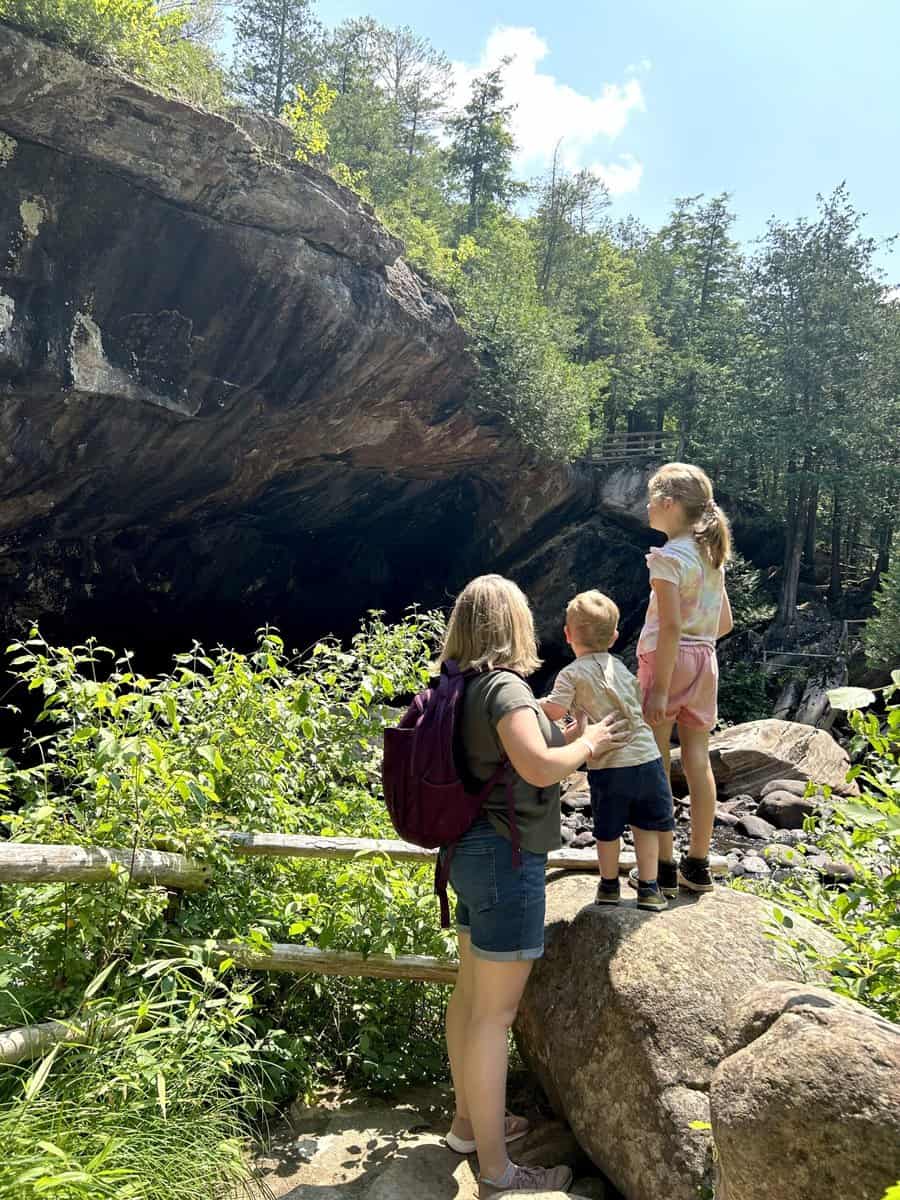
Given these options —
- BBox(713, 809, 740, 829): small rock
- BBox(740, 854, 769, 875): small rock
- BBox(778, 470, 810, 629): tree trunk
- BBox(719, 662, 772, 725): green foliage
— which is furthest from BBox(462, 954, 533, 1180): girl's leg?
BBox(778, 470, 810, 629): tree trunk

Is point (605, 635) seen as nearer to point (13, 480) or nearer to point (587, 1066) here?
point (587, 1066)

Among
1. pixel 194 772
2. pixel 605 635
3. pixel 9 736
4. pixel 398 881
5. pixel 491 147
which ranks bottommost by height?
pixel 9 736

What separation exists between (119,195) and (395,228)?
8.40m

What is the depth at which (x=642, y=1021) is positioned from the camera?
2641 mm

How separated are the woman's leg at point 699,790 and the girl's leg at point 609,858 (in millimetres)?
409

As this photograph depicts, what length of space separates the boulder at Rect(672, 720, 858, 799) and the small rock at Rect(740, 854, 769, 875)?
269 cm

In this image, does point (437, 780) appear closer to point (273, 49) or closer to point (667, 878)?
point (667, 878)

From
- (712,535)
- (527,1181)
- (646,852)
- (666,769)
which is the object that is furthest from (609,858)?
(712,535)

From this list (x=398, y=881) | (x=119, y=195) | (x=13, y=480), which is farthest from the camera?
(x=13, y=480)

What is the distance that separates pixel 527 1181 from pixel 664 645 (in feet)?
6.26

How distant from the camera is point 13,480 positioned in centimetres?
1295

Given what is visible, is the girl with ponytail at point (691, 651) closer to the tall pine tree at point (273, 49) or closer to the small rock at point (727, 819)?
the small rock at point (727, 819)

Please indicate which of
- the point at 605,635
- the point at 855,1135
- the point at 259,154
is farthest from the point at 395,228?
the point at 855,1135

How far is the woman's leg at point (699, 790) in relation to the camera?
132 inches
